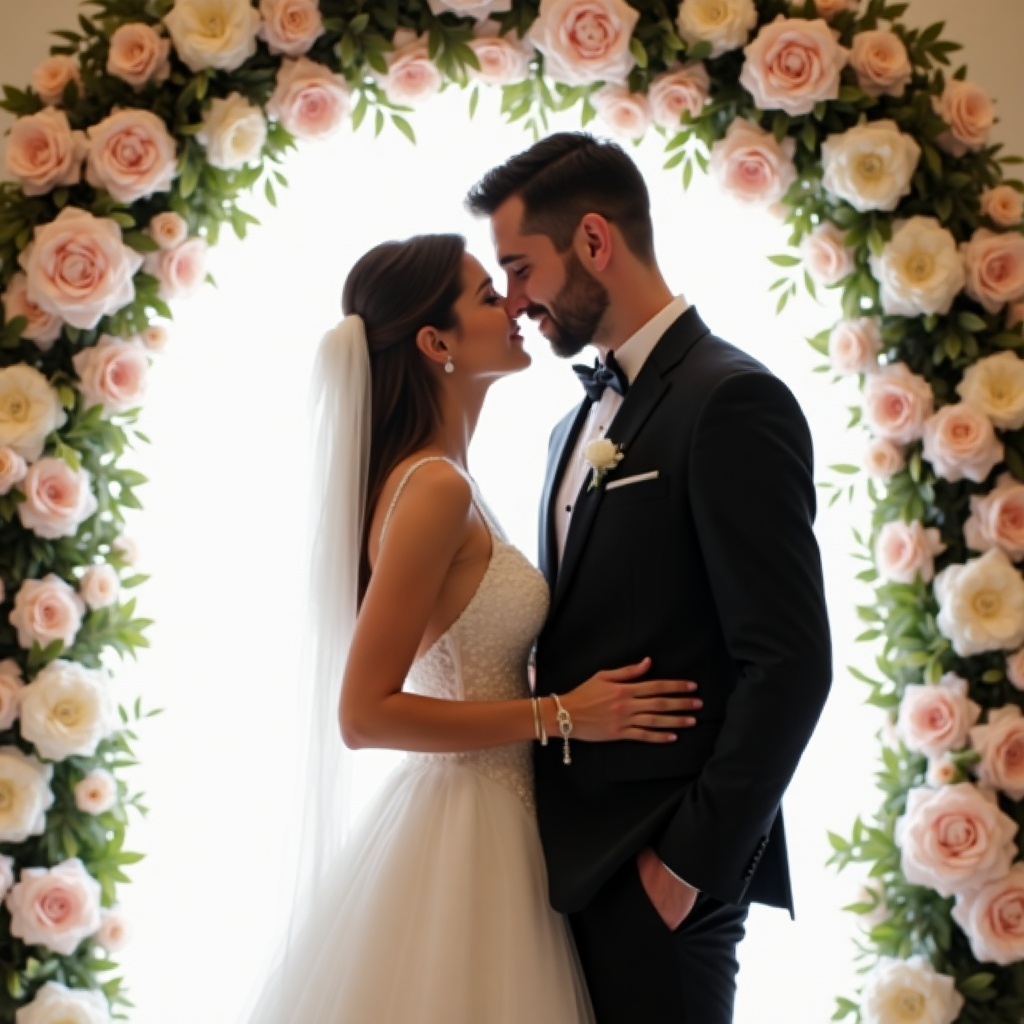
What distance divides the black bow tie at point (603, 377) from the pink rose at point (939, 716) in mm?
1122

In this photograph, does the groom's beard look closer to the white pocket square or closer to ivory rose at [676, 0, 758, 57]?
the white pocket square

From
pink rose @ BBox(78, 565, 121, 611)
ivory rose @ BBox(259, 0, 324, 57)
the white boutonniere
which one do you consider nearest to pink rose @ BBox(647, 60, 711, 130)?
ivory rose @ BBox(259, 0, 324, 57)

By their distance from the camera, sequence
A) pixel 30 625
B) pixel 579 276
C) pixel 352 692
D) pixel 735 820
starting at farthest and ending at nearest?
pixel 30 625 < pixel 579 276 < pixel 352 692 < pixel 735 820

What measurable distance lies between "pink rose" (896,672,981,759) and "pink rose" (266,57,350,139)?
1.97 meters

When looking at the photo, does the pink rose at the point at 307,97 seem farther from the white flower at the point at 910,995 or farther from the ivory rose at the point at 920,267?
the white flower at the point at 910,995

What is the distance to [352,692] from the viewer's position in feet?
7.82

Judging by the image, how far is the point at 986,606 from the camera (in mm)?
3119

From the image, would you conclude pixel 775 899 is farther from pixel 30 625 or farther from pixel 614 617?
pixel 30 625

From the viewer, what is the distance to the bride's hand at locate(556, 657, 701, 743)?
2301 millimetres

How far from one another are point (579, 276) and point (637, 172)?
0.27 meters

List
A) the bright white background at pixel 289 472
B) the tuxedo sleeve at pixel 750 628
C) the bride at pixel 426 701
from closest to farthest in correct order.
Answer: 1. the tuxedo sleeve at pixel 750 628
2. the bride at pixel 426 701
3. the bright white background at pixel 289 472

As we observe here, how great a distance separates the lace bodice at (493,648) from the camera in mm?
2535

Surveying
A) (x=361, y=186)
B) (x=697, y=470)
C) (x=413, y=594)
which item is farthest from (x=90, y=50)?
(x=697, y=470)

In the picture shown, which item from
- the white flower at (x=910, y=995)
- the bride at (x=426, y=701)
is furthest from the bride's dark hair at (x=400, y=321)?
the white flower at (x=910, y=995)
